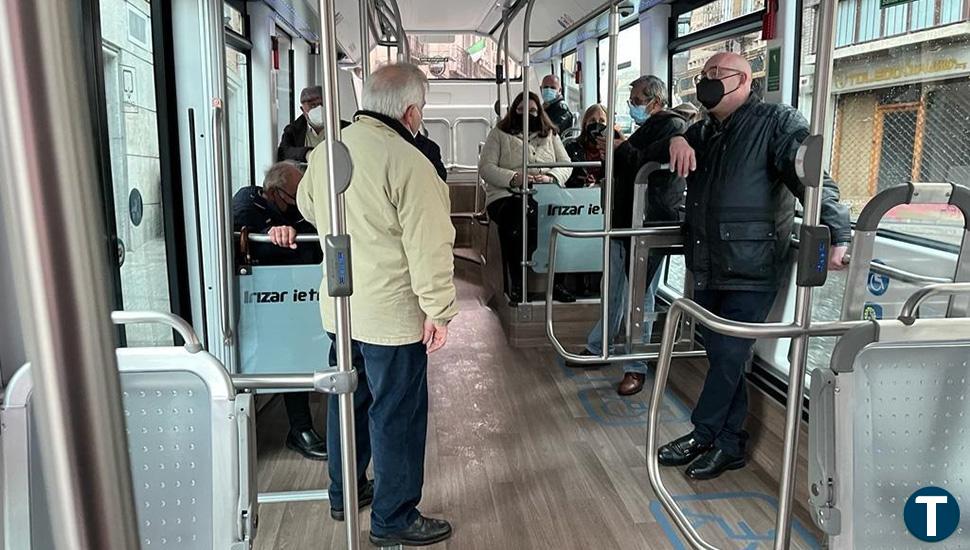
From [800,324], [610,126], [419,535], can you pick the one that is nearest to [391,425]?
[419,535]

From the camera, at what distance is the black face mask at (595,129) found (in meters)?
4.88

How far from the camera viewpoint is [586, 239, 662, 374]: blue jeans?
373 centimetres

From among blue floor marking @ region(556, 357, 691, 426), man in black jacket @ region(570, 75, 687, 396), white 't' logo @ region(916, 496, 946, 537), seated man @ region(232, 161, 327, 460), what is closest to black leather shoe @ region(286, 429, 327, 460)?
seated man @ region(232, 161, 327, 460)

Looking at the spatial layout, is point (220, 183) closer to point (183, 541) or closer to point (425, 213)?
point (425, 213)

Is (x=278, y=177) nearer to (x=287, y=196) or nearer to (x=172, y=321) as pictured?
(x=287, y=196)

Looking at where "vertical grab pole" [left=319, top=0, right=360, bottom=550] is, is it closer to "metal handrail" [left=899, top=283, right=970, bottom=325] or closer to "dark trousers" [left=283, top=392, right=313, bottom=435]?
"metal handrail" [left=899, top=283, right=970, bottom=325]

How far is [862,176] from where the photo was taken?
2.88 m

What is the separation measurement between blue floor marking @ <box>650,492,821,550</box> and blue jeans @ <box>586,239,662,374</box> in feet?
3.32

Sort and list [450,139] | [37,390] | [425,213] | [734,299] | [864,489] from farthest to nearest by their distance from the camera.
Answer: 1. [450,139]
2. [734,299]
3. [425,213]
4. [864,489]
5. [37,390]

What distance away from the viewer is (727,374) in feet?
9.29

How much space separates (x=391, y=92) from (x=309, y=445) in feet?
5.37

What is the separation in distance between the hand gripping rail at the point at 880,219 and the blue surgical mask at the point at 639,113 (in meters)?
2.12

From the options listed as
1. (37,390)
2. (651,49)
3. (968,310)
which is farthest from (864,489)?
(651,49)

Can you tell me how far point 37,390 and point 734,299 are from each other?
2.73m
